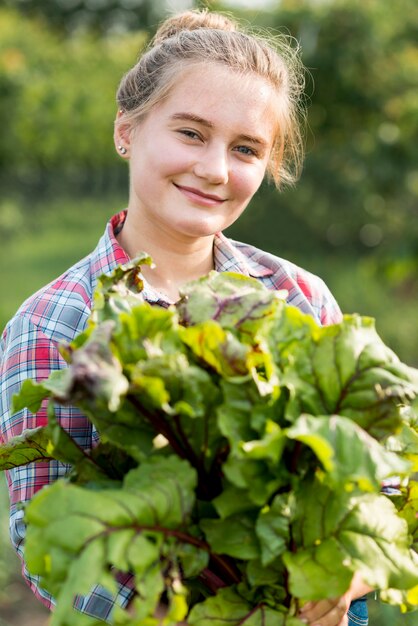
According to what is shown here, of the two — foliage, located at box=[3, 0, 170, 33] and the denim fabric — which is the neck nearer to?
the denim fabric

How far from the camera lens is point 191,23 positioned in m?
2.04

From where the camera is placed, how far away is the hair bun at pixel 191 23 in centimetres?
203

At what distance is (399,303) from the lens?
8.57 m

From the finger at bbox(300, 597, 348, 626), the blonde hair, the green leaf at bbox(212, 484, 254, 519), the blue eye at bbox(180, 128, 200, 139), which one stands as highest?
the blonde hair

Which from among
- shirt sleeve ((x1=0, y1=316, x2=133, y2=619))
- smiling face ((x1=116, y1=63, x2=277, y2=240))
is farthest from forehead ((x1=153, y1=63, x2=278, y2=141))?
shirt sleeve ((x1=0, y1=316, x2=133, y2=619))

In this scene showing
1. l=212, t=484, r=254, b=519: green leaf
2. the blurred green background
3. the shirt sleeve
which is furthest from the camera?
the blurred green background

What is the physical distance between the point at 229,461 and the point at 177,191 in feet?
2.44

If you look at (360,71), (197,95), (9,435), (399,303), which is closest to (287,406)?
(9,435)

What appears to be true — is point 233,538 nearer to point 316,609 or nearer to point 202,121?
point 316,609

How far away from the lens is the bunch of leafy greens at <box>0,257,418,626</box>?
1131mm

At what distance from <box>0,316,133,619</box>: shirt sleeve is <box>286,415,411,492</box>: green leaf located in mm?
562

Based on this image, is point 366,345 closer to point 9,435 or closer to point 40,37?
point 9,435

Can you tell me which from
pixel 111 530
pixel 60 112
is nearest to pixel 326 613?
pixel 111 530

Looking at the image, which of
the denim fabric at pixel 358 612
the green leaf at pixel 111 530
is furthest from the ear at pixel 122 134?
the denim fabric at pixel 358 612
